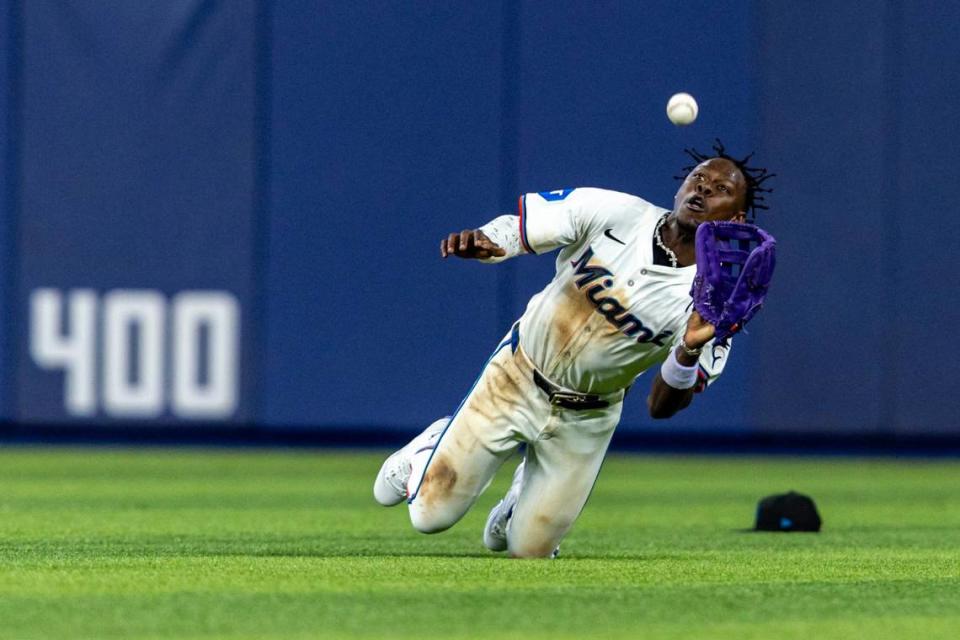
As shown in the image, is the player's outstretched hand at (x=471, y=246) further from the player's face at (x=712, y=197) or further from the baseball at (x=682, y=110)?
the baseball at (x=682, y=110)

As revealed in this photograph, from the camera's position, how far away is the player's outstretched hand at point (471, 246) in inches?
206

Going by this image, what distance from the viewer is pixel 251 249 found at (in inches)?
490

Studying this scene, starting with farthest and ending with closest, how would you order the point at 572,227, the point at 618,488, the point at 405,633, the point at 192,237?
the point at 192,237 < the point at 618,488 < the point at 572,227 < the point at 405,633

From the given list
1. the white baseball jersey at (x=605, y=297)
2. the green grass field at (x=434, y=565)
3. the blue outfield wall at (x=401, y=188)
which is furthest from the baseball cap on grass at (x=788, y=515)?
the blue outfield wall at (x=401, y=188)

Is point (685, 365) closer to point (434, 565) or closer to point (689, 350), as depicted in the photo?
point (689, 350)

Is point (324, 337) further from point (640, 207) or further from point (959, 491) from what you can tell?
point (640, 207)

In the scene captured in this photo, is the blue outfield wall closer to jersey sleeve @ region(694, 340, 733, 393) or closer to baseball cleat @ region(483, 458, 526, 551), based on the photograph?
baseball cleat @ region(483, 458, 526, 551)

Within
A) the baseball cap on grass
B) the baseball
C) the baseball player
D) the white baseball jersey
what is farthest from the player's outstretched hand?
the baseball cap on grass

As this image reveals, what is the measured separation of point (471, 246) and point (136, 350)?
288 inches

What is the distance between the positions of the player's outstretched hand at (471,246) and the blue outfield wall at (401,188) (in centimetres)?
685

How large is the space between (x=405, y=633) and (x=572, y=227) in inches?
86.2

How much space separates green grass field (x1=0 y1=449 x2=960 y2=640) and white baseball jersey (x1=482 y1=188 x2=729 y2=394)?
68cm

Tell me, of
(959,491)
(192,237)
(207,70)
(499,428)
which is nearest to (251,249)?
(192,237)

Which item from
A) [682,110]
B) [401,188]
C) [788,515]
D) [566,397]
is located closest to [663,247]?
[682,110]
